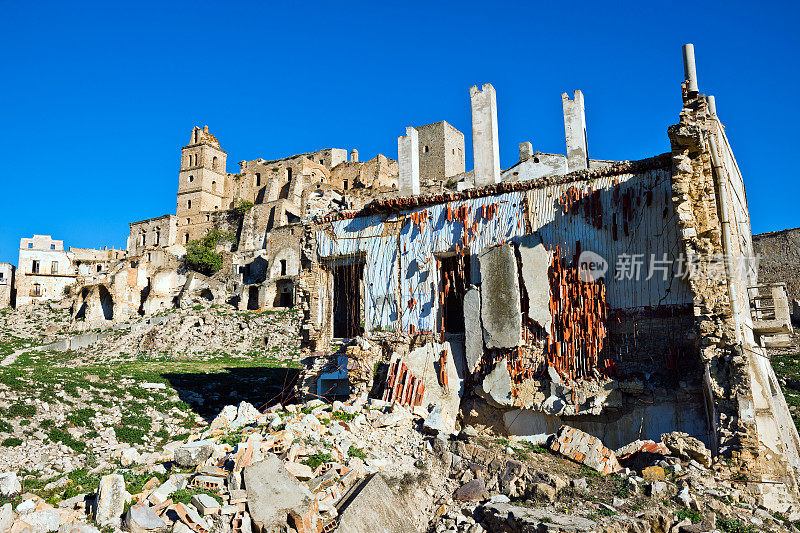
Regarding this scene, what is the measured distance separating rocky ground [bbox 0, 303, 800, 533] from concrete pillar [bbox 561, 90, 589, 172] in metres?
6.83

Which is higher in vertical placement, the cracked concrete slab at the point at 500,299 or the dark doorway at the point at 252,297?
the dark doorway at the point at 252,297

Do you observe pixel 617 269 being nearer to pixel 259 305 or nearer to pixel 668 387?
pixel 668 387

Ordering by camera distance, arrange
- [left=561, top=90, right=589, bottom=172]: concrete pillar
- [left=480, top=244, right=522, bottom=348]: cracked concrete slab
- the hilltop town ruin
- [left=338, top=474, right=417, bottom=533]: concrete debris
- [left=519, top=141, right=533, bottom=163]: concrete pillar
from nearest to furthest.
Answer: [left=338, top=474, right=417, bottom=533]: concrete debris, the hilltop town ruin, [left=480, top=244, right=522, bottom=348]: cracked concrete slab, [left=561, top=90, right=589, bottom=172]: concrete pillar, [left=519, top=141, right=533, bottom=163]: concrete pillar

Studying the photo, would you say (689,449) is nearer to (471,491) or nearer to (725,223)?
(471,491)

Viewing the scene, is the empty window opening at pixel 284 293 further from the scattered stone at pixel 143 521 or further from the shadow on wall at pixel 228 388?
the scattered stone at pixel 143 521

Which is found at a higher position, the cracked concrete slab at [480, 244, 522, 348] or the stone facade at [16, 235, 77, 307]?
the stone facade at [16, 235, 77, 307]

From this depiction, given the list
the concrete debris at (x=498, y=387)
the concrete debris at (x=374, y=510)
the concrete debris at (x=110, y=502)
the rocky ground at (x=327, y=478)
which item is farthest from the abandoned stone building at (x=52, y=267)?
the concrete debris at (x=374, y=510)

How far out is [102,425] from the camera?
1394 centimetres

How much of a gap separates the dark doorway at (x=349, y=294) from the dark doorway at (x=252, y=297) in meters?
21.3

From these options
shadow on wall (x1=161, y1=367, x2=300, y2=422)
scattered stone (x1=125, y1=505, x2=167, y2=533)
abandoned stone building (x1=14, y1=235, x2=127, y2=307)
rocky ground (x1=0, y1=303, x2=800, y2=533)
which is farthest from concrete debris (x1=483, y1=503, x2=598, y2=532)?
abandoned stone building (x1=14, y1=235, x2=127, y2=307)

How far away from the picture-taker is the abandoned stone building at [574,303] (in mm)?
10891

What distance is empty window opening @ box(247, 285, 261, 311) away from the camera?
1449 inches

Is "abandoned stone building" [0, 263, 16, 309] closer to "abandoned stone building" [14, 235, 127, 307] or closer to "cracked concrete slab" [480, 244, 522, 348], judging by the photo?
"abandoned stone building" [14, 235, 127, 307]

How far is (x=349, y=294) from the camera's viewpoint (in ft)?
52.7
